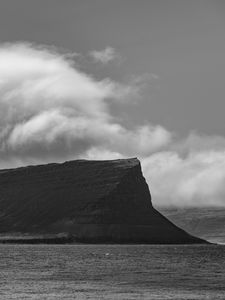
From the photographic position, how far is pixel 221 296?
77.9 metres

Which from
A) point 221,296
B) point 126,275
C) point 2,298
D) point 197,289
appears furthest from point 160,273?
point 2,298

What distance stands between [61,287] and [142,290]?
11.6 metres

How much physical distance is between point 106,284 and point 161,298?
2179 centimetres

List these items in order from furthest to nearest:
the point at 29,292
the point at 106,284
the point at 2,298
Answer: the point at 106,284 < the point at 29,292 < the point at 2,298

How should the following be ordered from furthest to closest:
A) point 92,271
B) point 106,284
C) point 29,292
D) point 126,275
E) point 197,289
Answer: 1. point 92,271
2. point 126,275
3. point 106,284
4. point 197,289
5. point 29,292

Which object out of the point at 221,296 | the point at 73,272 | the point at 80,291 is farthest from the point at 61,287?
the point at 73,272

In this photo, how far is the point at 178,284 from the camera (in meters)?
95.8

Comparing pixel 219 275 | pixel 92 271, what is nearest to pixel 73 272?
pixel 92 271

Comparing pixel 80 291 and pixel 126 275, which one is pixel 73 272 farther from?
pixel 80 291

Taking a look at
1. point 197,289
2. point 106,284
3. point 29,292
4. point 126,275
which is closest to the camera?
point 29,292

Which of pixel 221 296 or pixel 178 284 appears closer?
pixel 221 296

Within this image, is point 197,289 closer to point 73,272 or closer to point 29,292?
point 29,292

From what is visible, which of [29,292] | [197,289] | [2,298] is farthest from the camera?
[197,289]

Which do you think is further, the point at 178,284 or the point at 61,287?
the point at 178,284
